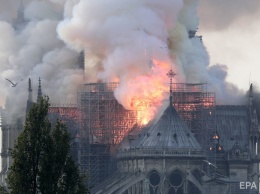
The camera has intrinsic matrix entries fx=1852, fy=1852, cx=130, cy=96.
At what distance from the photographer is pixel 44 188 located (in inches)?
5162

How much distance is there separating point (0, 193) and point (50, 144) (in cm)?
510

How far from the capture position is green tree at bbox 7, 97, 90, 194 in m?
131

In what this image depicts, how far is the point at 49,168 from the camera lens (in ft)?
432

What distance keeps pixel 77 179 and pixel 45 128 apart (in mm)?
4339

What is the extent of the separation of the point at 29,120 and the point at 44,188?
4933 millimetres

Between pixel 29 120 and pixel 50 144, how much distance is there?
2.34 m

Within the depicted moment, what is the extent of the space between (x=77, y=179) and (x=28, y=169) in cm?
377

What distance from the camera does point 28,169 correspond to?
429 feet

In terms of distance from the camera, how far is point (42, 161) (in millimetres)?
131125

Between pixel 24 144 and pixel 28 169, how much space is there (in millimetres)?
1796

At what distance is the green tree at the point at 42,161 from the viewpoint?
131m

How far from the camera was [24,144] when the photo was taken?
A: 131 metres

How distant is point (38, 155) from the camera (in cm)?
13125

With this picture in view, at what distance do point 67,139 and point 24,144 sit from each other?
10.8 ft
